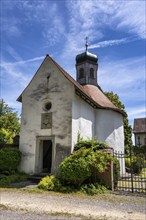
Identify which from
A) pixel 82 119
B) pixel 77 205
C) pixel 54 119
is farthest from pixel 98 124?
pixel 77 205

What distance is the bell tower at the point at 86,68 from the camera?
Answer: 70.1 ft

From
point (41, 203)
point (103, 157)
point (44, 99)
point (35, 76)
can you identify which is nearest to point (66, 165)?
point (103, 157)

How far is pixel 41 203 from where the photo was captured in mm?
7352

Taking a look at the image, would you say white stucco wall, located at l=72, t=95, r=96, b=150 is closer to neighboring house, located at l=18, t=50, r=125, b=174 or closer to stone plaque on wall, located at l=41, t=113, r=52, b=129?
neighboring house, located at l=18, t=50, r=125, b=174

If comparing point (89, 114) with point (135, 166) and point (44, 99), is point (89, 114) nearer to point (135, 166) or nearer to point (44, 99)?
point (44, 99)

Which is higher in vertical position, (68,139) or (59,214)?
(68,139)

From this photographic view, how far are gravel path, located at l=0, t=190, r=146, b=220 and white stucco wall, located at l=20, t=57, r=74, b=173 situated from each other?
4055 millimetres

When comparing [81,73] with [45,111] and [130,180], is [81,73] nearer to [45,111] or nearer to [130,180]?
[45,111]

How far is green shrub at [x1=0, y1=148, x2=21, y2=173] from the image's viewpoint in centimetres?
1274

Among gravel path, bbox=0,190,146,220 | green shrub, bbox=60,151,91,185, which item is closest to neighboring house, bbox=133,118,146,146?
green shrub, bbox=60,151,91,185

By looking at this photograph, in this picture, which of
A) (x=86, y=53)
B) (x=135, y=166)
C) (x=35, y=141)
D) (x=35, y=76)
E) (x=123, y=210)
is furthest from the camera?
(x=86, y=53)

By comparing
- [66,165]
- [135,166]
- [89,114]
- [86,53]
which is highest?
[86,53]

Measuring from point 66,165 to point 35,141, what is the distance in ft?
13.7

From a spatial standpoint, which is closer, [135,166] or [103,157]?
[103,157]
